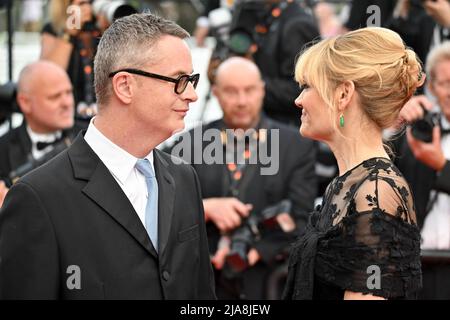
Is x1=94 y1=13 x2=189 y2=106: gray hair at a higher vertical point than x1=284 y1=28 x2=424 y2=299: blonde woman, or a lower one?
higher

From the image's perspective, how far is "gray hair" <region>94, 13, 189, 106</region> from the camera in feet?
9.12

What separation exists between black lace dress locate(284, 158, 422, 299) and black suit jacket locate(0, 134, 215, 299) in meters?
0.45

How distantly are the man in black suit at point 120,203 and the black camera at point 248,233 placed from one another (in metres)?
1.75

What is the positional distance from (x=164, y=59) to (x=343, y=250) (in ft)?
2.86

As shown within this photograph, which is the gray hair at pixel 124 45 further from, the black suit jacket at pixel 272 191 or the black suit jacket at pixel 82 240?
the black suit jacket at pixel 272 191

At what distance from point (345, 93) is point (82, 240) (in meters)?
1.00

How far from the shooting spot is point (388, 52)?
2.75 m

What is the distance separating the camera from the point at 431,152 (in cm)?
481

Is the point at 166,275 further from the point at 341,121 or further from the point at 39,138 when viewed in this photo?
the point at 39,138

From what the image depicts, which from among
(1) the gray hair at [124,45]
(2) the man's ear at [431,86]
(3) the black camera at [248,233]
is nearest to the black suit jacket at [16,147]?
(3) the black camera at [248,233]

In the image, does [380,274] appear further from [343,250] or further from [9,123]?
[9,123]

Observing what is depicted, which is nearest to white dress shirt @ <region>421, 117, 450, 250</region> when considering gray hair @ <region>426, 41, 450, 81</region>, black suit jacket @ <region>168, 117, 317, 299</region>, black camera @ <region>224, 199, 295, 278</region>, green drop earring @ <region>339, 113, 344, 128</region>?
gray hair @ <region>426, 41, 450, 81</region>

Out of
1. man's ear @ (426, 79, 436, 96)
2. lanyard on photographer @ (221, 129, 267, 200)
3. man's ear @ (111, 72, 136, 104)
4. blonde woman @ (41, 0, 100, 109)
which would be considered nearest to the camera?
man's ear @ (111, 72, 136, 104)

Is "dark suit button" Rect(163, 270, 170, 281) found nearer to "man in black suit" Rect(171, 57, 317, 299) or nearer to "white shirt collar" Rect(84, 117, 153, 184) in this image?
"white shirt collar" Rect(84, 117, 153, 184)
